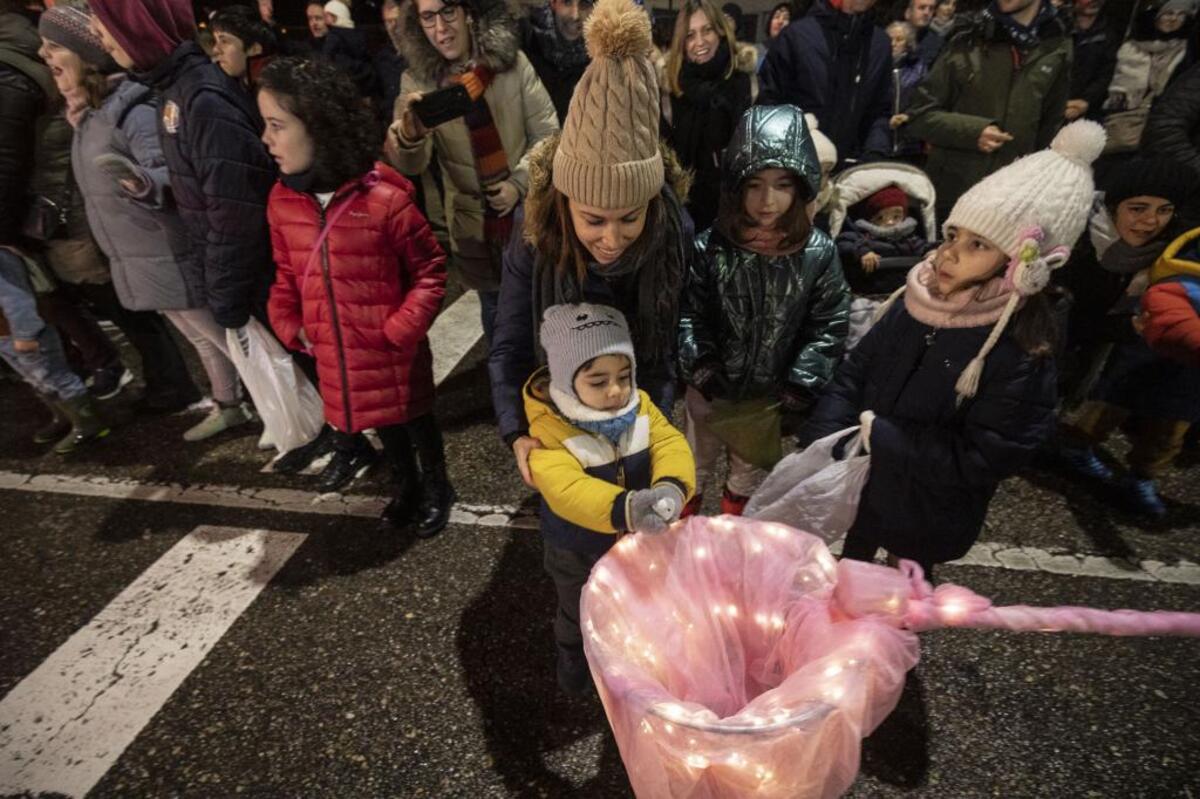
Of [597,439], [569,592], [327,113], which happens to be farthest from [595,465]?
[327,113]

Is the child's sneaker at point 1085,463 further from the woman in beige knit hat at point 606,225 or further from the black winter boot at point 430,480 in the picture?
the black winter boot at point 430,480

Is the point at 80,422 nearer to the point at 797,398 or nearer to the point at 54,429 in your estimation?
the point at 54,429

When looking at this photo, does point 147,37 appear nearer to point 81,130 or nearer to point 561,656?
point 81,130

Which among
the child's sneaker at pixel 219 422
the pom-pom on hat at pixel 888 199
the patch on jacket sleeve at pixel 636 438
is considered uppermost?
the pom-pom on hat at pixel 888 199

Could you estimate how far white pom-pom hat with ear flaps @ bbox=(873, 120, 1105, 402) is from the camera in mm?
1537

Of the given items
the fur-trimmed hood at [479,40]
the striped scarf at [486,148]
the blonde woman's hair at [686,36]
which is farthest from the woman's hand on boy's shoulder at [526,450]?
the blonde woman's hair at [686,36]

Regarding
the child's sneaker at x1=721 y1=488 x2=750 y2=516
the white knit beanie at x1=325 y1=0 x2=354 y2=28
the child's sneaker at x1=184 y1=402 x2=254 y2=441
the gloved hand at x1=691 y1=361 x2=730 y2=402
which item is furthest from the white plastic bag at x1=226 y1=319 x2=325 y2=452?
the white knit beanie at x1=325 y1=0 x2=354 y2=28

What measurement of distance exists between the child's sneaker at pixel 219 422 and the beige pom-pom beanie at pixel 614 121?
10.8ft

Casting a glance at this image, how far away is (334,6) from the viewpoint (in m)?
6.66

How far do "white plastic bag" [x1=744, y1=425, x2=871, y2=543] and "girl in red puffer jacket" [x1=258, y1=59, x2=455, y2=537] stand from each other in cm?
164

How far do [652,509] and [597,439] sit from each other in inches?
11.6

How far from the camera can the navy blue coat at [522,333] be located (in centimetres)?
189

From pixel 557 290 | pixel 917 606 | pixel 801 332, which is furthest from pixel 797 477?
pixel 557 290

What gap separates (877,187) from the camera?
3.50m
